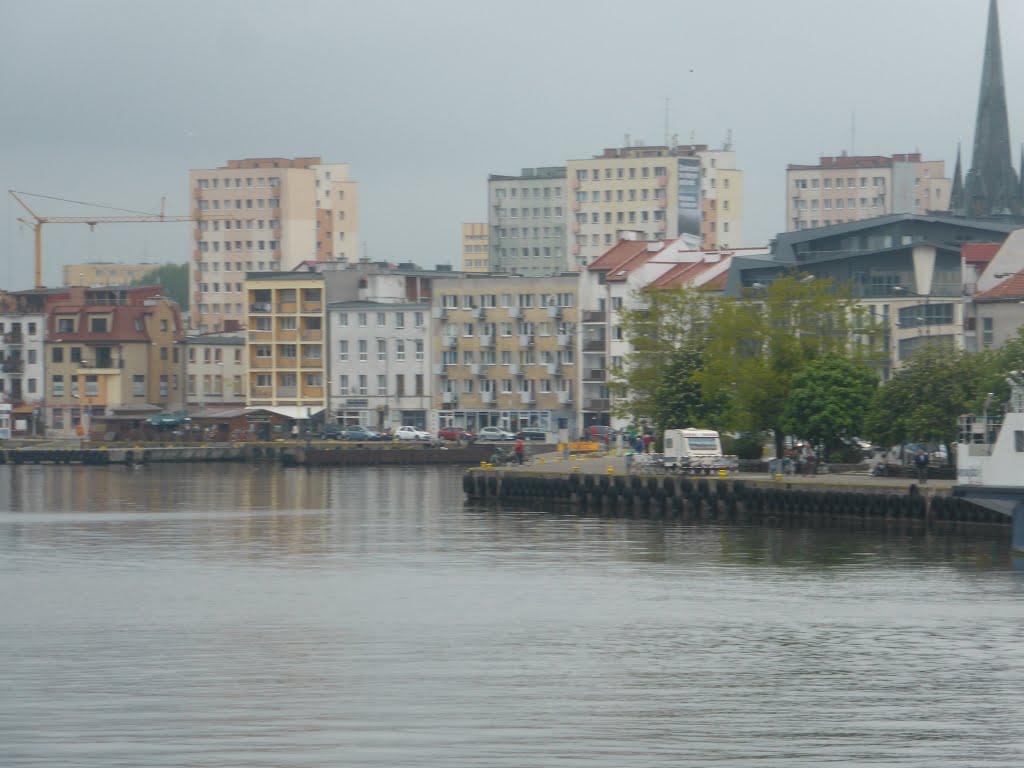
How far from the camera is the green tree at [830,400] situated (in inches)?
3477

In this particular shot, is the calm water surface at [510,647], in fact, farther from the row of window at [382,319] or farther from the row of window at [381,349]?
the row of window at [382,319]

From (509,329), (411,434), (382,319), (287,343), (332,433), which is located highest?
(382,319)

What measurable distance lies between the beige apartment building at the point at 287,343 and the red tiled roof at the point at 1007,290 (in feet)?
269

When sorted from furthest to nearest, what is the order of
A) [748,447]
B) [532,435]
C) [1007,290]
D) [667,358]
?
[532,435], [667,358], [1007,290], [748,447]

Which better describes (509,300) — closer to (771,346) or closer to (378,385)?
(378,385)

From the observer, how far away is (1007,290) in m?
111

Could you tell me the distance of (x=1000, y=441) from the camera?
2403 inches

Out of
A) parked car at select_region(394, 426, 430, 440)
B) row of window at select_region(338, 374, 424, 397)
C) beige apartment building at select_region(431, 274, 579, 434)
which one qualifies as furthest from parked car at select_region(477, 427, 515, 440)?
row of window at select_region(338, 374, 424, 397)

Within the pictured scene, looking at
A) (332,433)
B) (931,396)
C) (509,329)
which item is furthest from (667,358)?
(509,329)

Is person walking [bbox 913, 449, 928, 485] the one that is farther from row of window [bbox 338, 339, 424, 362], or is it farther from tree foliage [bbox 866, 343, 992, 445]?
row of window [bbox 338, 339, 424, 362]

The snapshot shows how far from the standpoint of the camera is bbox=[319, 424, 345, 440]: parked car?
166512mm

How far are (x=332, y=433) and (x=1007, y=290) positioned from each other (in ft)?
239

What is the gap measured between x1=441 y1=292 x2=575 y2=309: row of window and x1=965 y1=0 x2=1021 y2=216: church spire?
41704 mm

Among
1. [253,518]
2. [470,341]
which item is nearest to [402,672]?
[253,518]
